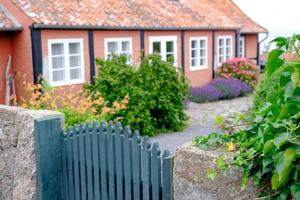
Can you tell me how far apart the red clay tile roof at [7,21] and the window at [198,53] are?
8.42 m

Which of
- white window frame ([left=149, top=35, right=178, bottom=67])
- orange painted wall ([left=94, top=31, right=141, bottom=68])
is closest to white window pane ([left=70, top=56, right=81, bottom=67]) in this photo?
orange painted wall ([left=94, top=31, right=141, bottom=68])

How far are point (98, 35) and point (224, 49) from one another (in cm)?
897

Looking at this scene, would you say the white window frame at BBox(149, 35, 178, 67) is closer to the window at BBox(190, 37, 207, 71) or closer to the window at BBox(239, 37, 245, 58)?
the window at BBox(190, 37, 207, 71)

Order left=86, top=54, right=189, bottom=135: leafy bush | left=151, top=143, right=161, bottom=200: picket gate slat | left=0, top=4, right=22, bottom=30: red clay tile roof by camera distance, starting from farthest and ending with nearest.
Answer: left=0, top=4, right=22, bottom=30: red clay tile roof, left=86, top=54, right=189, bottom=135: leafy bush, left=151, top=143, right=161, bottom=200: picket gate slat

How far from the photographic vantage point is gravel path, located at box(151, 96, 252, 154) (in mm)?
9789

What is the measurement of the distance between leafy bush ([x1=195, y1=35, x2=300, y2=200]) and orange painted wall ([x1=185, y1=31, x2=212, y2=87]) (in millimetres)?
15653

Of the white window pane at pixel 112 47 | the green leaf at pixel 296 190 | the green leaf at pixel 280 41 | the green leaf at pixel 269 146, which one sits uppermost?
the white window pane at pixel 112 47

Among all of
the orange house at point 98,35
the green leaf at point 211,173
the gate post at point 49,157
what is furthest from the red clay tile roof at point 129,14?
the green leaf at point 211,173

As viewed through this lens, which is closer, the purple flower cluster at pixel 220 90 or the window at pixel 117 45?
the window at pixel 117 45

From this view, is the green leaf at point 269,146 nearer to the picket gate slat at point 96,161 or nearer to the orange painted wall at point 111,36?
the picket gate slat at point 96,161

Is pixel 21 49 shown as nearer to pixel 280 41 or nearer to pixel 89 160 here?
pixel 89 160

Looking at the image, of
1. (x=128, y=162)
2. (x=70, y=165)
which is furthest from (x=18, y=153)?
(x=128, y=162)

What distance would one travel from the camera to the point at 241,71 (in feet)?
63.7

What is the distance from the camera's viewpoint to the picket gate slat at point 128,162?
3139 mm
